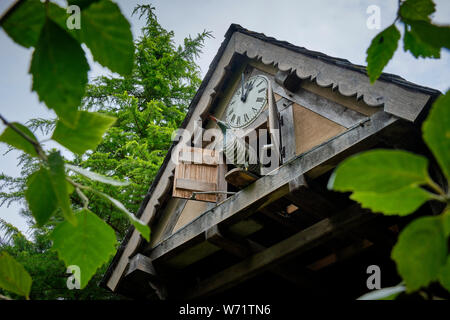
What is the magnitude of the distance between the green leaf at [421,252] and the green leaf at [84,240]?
1.30ft

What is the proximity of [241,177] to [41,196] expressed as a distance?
372cm

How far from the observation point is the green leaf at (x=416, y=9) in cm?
61

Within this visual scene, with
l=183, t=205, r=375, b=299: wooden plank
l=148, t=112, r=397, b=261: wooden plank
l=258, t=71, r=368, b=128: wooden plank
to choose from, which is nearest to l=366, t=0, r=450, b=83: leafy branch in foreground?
l=148, t=112, r=397, b=261: wooden plank

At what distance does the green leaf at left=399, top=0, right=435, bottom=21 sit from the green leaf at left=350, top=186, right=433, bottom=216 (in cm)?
33

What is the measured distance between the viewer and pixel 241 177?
4258mm

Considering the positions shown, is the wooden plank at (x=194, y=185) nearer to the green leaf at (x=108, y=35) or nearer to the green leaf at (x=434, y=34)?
the green leaf at (x=108, y=35)

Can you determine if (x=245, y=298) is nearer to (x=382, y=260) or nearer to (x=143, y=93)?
(x=382, y=260)

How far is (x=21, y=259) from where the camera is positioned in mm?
8375

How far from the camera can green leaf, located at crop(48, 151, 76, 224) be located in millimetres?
513

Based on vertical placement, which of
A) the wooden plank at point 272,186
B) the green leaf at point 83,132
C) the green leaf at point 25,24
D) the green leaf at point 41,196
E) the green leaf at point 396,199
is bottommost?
the green leaf at point 396,199

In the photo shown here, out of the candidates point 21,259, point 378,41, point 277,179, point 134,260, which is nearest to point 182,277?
point 134,260

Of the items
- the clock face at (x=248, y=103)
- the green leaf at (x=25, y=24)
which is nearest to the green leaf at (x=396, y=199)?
the green leaf at (x=25, y=24)

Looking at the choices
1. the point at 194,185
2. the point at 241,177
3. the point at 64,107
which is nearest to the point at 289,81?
the point at 241,177

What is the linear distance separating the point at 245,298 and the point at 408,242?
5447 mm
